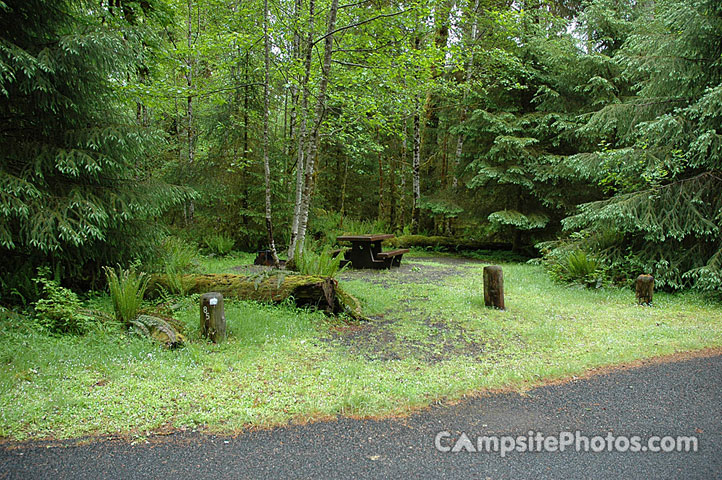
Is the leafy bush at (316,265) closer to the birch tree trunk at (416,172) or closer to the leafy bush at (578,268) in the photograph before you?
the leafy bush at (578,268)

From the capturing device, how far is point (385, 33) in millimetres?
9297

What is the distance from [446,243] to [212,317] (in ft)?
39.0

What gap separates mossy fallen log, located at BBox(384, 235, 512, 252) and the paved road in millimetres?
11891

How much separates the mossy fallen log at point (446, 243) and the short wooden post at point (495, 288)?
8426 millimetres

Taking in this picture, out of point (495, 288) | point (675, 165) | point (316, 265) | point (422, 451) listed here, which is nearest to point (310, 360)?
point (422, 451)

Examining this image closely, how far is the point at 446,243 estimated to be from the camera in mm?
15508

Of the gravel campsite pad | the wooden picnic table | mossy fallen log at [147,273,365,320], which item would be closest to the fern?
mossy fallen log at [147,273,365,320]

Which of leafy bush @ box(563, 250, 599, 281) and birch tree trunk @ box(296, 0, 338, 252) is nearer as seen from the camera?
birch tree trunk @ box(296, 0, 338, 252)

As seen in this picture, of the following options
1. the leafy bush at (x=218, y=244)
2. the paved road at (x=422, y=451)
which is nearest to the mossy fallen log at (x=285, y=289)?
the paved road at (x=422, y=451)

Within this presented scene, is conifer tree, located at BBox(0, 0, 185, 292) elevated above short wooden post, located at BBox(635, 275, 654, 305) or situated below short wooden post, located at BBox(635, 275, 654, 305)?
above

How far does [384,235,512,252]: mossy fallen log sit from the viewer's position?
50.2 feet

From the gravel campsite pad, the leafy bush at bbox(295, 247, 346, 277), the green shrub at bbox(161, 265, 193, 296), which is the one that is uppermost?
the leafy bush at bbox(295, 247, 346, 277)

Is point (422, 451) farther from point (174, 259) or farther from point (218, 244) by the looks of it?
point (218, 244)

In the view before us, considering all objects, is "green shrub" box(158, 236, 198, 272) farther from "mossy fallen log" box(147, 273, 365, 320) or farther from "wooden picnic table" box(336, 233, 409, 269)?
"wooden picnic table" box(336, 233, 409, 269)
